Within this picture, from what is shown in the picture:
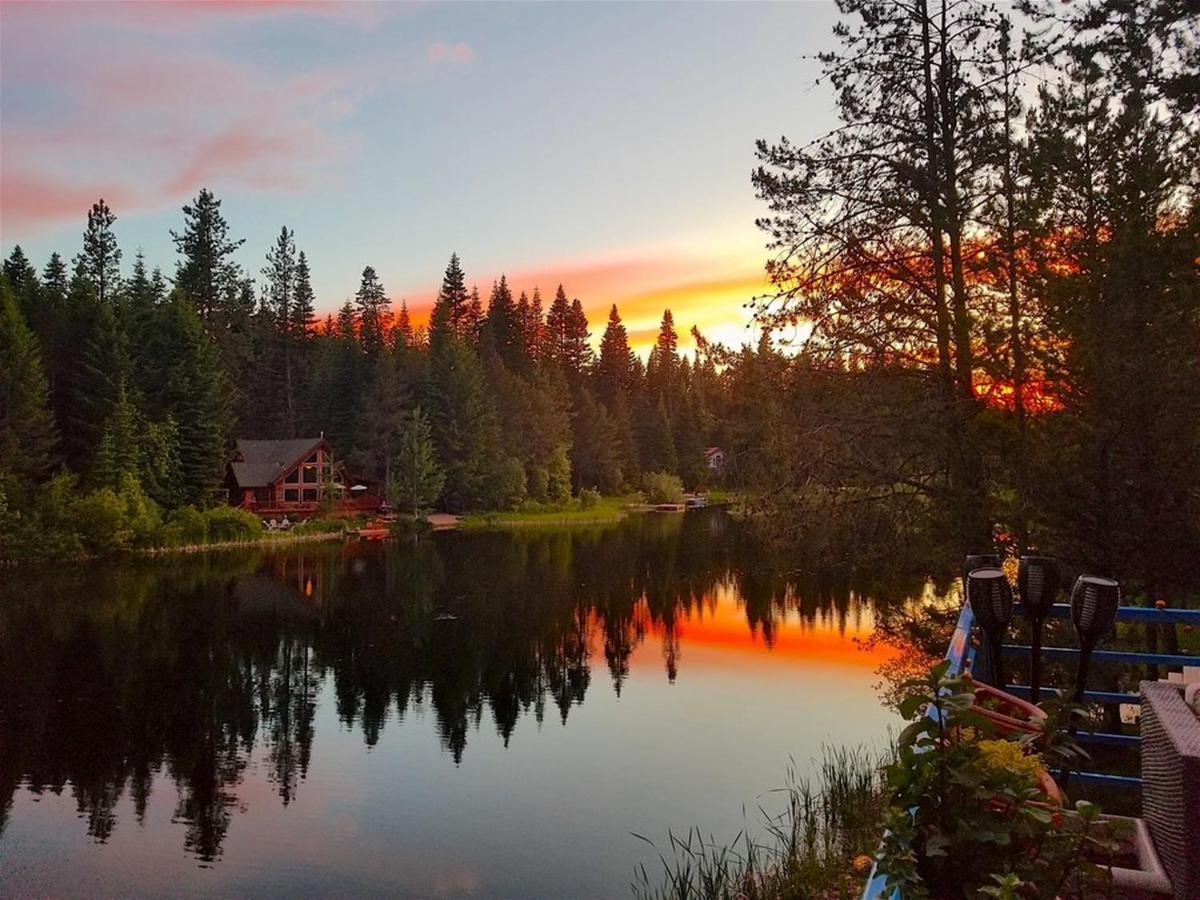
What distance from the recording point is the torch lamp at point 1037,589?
496 centimetres

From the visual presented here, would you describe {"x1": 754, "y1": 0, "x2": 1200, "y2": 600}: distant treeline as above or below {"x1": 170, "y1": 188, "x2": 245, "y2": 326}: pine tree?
below

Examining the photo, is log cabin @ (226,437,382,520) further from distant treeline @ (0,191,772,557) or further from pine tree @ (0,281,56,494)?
pine tree @ (0,281,56,494)

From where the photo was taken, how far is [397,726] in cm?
1437

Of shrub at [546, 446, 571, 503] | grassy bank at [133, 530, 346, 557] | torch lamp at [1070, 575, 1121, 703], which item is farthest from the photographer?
shrub at [546, 446, 571, 503]

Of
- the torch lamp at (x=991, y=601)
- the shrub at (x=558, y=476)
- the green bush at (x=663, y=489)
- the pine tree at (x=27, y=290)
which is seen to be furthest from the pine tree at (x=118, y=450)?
the green bush at (x=663, y=489)

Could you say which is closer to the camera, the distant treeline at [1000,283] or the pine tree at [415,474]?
the distant treeline at [1000,283]

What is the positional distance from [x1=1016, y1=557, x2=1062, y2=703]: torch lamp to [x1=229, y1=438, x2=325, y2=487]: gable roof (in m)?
47.0

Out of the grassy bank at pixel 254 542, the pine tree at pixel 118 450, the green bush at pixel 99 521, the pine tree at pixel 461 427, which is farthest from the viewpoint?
the pine tree at pixel 461 427

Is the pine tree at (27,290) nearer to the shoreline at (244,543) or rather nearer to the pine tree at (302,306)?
the shoreline at (244,543)

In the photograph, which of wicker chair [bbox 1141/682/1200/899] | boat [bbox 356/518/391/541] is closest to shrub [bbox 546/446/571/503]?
boat [bbox 356/518/391/541]

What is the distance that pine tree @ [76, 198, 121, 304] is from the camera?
5462cm

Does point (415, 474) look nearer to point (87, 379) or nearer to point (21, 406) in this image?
point (87, 379)

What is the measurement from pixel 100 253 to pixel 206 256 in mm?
6461

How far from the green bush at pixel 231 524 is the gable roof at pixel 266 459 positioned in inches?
255
